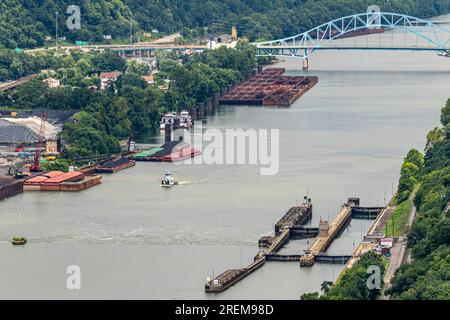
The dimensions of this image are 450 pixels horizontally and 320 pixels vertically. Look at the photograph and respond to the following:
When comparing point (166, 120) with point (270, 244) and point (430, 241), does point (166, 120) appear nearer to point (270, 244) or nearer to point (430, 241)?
point (270, 244)

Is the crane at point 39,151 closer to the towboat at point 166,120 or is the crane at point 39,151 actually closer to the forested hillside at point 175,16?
the towboat at point 166,120

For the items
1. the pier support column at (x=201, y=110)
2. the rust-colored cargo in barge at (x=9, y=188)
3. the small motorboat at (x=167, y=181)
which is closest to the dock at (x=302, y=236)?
the small motorboat at (x=167, y=181)

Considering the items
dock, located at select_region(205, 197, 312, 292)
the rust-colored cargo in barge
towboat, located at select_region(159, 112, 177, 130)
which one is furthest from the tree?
towboat, located at select_region(159, 112, 177, 130)

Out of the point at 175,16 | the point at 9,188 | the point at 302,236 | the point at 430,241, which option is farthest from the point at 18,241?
the point at 175,16

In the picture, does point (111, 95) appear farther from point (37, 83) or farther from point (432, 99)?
point (432, 99)

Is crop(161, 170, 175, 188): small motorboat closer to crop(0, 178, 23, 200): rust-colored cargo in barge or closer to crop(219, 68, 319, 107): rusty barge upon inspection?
crop(0, 178, 23, 200): rust-colored cargo in barge
